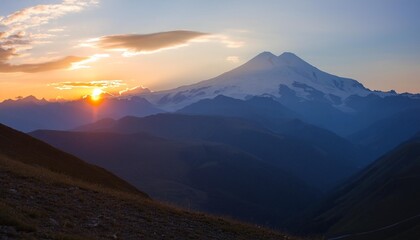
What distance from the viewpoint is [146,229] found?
21609mm

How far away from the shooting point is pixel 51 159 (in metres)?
51.1

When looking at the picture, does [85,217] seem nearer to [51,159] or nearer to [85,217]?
[85,217]

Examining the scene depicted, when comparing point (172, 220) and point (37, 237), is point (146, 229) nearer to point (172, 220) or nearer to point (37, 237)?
point (172, 220)

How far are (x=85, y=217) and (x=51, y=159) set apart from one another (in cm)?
3260

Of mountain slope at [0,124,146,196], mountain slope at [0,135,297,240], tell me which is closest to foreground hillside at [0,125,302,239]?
mountain slope at [0,135,297,240]

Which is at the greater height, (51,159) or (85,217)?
(51,159)

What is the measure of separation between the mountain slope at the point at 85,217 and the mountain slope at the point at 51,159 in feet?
52.0

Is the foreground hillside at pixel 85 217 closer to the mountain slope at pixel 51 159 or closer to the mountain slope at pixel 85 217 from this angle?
the mountain slope at pixel 85 217

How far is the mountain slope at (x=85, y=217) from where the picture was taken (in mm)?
16844

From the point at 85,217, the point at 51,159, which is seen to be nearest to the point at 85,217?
the point at 85,217

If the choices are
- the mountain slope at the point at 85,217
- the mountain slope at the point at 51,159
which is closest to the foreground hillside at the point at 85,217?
the mountain slope at the point at 85,217

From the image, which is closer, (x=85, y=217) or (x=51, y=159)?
(x=85, y=217)

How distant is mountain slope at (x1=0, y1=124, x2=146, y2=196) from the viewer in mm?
46069

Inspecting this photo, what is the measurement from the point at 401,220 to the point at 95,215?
7508 inches
